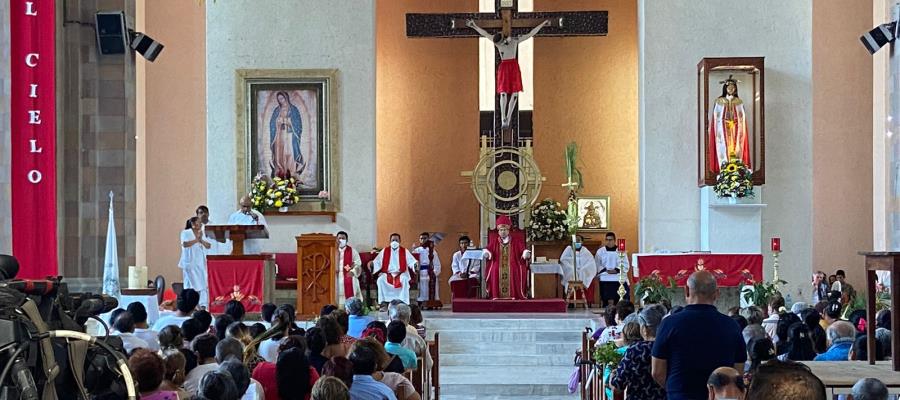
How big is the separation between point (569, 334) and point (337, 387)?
10.4 meters

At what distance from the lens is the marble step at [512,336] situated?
15211 mm

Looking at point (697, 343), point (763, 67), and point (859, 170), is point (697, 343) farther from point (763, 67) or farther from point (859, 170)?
point (859, 170)

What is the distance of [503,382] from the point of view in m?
12.9

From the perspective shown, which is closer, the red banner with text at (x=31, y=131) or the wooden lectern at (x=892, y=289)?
the wooden lectern at (x=892, y=289)

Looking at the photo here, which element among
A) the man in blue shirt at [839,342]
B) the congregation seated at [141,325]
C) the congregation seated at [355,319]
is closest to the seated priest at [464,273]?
the congregation seated at [355,319]

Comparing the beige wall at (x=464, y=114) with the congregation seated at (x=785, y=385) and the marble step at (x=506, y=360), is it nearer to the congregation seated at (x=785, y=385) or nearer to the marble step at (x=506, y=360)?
the marble step at (x=506, y=360)

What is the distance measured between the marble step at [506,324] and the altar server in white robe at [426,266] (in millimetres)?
2423

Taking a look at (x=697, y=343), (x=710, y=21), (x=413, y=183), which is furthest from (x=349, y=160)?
(x=697, y=343)

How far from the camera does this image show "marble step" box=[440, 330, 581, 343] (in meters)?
15.2

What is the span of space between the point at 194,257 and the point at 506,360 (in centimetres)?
405

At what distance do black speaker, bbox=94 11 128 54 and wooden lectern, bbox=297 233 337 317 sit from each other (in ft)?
10.4

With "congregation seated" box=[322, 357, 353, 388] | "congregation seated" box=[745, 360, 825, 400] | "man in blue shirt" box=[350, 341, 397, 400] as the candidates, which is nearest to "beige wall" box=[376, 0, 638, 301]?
"man in blue shirt" box=[350, 341, 397, 400]

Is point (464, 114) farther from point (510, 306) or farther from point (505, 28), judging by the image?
point (510, 306)

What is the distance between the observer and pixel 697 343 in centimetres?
598
